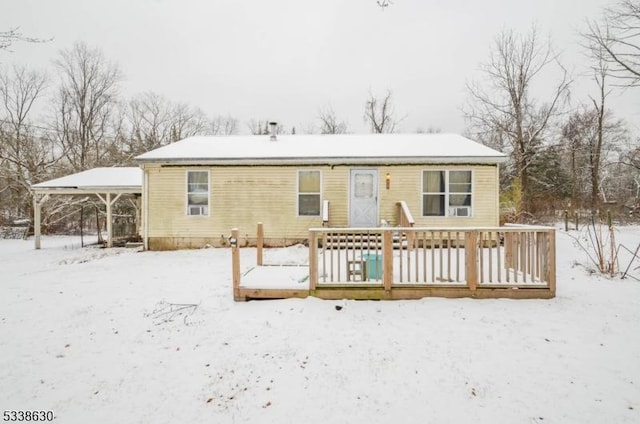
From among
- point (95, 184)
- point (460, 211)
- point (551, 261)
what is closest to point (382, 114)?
point (460, 211)

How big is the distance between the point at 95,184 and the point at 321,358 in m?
12.6

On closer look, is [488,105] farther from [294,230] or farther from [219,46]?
[219,46]

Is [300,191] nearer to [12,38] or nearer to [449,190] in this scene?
[449,190]

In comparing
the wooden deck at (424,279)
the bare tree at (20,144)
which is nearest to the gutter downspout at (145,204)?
the wooden deck at (424,279)

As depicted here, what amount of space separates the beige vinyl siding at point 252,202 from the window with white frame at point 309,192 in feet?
0.58

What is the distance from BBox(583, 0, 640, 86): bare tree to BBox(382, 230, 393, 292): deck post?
8.65m

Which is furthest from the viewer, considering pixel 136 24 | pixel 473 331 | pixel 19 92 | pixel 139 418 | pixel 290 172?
pixel 136 24

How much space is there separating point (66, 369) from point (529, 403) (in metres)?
4.83

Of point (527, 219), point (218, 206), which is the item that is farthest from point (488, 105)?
point (218, 206)

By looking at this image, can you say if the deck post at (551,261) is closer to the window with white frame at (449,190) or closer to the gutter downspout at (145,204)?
the window with white frame at (449,190)

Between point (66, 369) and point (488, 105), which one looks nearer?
point (66, 369)

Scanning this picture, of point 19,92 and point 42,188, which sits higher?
point 19,92

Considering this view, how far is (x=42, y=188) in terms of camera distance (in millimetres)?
12336

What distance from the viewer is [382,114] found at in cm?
2794
